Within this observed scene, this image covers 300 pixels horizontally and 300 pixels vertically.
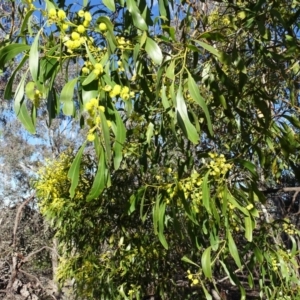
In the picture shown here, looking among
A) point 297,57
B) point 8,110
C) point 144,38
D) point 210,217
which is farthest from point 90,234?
point 8,110

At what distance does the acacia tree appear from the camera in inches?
34.3

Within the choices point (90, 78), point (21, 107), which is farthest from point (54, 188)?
point (90, 78)

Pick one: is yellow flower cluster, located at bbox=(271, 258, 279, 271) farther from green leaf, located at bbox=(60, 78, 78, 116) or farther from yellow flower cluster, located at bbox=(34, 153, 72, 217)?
green leaf, located at bbox=(60, 78, 78, 116)

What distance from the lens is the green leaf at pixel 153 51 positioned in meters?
0.92

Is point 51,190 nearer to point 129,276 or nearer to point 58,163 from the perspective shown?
point 58,163

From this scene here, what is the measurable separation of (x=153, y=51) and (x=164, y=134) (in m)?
0.92

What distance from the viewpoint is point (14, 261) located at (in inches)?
164

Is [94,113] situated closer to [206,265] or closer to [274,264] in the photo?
[206,265]

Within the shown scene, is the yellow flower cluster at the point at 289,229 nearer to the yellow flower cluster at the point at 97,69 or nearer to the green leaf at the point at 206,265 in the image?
the green leaf at the point at 206,265

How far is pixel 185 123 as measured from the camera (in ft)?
2.91

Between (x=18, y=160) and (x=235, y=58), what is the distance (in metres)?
12.3

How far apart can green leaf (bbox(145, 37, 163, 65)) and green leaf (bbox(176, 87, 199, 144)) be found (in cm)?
9

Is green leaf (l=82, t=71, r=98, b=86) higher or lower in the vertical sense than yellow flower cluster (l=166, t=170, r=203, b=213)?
lower

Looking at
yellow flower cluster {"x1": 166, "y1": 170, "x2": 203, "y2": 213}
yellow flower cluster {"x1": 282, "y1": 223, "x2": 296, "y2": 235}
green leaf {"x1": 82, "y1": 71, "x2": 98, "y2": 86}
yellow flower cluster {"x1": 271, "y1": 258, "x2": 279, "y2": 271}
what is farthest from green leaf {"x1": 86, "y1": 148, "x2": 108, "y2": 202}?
yellow flower cluster {"x1": 282, "y1": 223, "x2": 296, "y2": 235}
